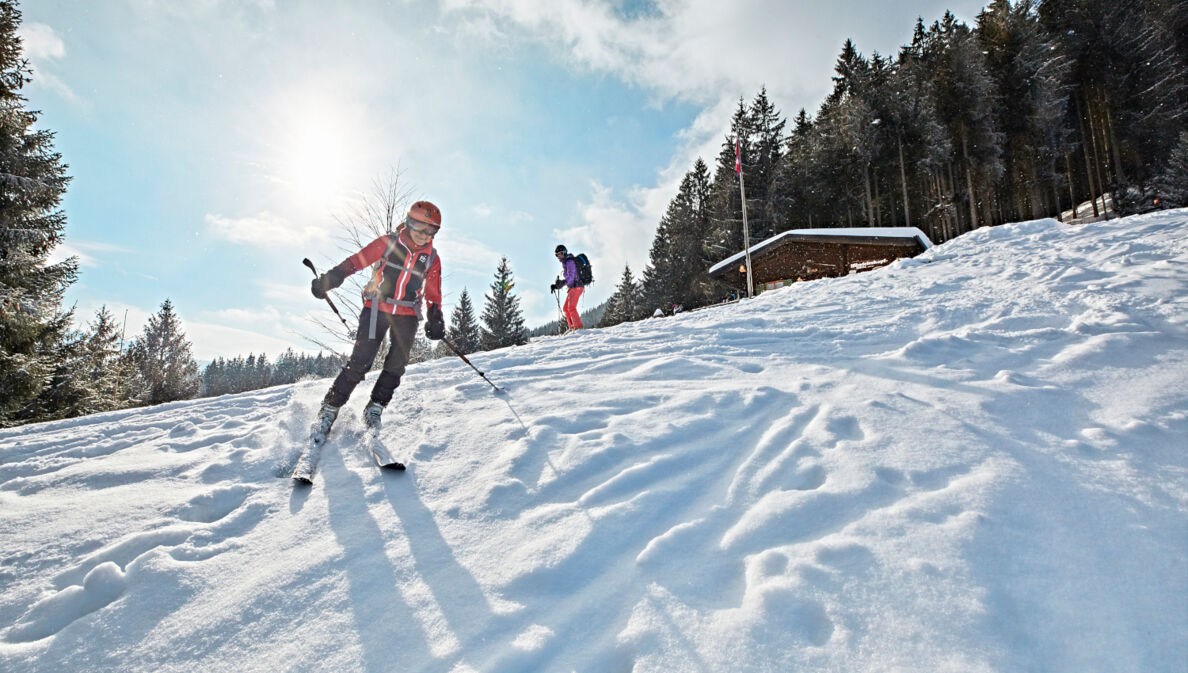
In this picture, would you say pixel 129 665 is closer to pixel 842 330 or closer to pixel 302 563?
pixel 302 563

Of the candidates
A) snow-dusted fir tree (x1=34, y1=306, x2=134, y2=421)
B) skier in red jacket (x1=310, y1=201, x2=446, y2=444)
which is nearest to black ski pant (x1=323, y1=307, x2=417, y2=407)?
skier in red jacket (x1=310, y1=201, x2=446, y2=444)

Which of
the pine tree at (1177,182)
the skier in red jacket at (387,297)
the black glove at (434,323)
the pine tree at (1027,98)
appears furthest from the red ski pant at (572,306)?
the pine tree at (1027,98)

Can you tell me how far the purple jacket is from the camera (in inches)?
433

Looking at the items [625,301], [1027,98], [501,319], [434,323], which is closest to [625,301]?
[625,301]

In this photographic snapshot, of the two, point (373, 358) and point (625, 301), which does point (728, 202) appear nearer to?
point (625, 301)

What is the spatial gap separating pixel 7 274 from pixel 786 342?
48.7 ft

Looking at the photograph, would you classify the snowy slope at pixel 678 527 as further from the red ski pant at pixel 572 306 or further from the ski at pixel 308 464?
the red ski pant at pixel 572 306

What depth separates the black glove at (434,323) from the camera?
14.5ft

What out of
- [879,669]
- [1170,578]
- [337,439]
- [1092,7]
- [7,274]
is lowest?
[879,669]

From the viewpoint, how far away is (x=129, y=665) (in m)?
1.68

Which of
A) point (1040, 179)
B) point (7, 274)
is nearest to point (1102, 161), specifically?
point (1040, 179)

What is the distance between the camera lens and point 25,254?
916cm

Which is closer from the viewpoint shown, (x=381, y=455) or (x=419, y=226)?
(x=381, y=455)

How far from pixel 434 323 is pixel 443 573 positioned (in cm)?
282
